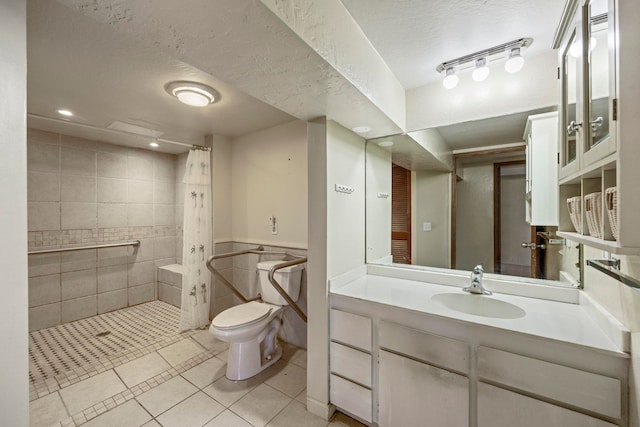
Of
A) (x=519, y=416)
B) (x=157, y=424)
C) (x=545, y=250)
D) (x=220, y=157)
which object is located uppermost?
(x=220, y=157)

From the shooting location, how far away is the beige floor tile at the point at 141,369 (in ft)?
6.56

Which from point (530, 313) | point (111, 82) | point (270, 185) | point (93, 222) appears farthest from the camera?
point (93, 222)

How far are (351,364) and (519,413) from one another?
0.82 m

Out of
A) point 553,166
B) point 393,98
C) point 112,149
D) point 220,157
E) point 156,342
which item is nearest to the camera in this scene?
point 553,166

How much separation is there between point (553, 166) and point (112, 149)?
4466 millimetres

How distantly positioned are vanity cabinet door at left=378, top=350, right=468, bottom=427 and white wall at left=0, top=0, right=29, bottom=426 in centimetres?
144

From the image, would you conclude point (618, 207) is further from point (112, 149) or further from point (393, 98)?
point (112, 149)

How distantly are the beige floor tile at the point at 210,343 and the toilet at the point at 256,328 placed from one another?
1.42ft

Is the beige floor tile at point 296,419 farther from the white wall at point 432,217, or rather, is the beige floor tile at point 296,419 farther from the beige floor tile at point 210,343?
the white wall at point 432,217

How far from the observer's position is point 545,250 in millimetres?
1560

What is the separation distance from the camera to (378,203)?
2.15 m

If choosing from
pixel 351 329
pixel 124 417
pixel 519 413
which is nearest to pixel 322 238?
pixel 351 329

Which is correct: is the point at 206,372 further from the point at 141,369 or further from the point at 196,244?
the point at 196,244

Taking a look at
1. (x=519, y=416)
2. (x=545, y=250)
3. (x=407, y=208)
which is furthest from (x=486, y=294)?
(x=407, y=208)
